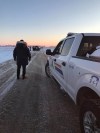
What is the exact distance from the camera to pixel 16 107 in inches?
287

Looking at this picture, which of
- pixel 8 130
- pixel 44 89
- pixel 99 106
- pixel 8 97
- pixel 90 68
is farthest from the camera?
pixel 44 89

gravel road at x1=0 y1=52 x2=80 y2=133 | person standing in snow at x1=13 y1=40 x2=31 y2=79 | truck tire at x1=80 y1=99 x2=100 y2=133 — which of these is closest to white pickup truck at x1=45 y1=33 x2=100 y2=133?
truck tire at x1=80 y1=99 x2=100 y2=133

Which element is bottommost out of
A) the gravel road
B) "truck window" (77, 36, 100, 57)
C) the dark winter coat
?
the gravel road

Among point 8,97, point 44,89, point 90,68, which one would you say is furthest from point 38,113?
point 44,89

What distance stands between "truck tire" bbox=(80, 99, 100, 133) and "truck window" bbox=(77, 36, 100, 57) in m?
1.99

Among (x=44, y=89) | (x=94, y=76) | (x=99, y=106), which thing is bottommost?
(x=44, y=89)

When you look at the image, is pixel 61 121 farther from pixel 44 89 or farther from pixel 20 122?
pixel 44 89

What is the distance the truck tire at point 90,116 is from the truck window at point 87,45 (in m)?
1.99

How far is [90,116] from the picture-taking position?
169 inches

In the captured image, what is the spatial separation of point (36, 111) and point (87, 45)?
1996 millimetres

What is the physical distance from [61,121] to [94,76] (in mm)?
2217

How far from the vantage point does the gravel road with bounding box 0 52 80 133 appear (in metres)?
5.67

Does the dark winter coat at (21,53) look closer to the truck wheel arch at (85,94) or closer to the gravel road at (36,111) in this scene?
the gravel road at (36,111)

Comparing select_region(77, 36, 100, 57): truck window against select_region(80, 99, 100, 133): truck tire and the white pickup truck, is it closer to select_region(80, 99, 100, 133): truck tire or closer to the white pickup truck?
the white pickup truck
